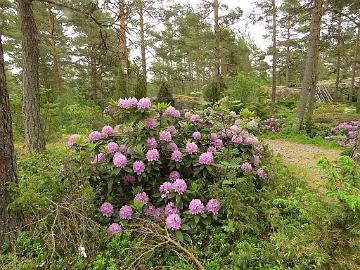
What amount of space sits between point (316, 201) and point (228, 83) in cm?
1358

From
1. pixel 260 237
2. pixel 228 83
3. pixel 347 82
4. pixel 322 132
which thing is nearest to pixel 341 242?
pixel 260 237

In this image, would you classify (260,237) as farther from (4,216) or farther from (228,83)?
(228,83)

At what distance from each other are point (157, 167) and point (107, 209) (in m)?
0.65

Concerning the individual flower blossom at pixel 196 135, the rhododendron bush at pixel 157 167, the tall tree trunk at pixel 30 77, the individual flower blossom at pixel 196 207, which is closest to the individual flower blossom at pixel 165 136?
the rhododendron bush at pixel 157 167

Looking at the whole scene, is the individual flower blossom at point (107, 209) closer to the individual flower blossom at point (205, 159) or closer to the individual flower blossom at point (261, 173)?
the individual flower blossom at point (205, 159)

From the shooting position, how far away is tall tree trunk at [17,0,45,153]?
17.4 ft

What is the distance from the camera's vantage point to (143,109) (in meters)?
3.00

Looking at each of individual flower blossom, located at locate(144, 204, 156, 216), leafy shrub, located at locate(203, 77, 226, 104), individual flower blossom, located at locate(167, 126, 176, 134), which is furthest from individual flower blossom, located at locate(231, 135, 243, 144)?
leafy shrub, located at locate(203, 77, 226, 104)

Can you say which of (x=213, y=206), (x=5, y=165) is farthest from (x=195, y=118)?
(x=5, y=165)

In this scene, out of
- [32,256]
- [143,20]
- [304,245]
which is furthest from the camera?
[143,20]

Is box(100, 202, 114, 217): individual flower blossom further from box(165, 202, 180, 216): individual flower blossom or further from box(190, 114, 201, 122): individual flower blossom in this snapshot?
box(190, 114, 201, 122): individual flower blossom

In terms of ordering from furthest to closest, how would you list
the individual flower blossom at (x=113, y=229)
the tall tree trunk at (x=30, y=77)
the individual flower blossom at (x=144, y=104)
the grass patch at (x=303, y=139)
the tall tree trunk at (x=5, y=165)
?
the grass patch at (x=303, y=139) < the tall tree trunk at (x=30, y=77) < the individual flower blossom at (x=144, y=104) < the individual flower blossom at (x=113, y=229) < the tall tree trunk at (x=5, y=165)

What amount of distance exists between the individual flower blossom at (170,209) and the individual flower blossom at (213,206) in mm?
322

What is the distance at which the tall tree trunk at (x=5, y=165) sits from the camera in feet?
8.25
